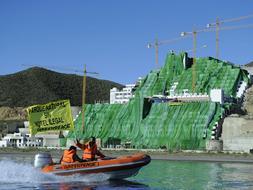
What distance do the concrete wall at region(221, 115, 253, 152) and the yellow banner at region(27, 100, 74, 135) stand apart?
56.4m

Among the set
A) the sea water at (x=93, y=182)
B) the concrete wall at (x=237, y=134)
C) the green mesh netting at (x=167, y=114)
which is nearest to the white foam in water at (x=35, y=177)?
the sea water at (x=93, y=182)

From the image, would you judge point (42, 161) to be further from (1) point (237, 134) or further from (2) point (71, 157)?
(1) point (237, 134)

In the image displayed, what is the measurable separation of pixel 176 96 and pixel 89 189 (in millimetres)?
98066

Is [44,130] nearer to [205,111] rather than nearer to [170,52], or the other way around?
[205,111]

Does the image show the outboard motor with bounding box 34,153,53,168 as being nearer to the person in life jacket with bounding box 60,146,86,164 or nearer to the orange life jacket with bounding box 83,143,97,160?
the person in life jacket with bounding box 60,146,86,164

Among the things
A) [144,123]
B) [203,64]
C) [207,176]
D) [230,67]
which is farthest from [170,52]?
[207,176]

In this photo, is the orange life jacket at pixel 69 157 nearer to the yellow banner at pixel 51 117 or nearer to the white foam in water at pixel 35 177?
the white foam in water at pixel 35 177

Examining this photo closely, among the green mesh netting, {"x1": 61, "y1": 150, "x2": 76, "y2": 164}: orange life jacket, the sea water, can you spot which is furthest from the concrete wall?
{"x1": 61, "y1": 150, "x2": 76, "y2": 164}: orange life jacket

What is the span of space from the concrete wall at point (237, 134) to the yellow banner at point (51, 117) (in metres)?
56.4

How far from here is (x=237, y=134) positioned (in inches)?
3967

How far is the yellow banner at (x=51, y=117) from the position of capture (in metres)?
40.6

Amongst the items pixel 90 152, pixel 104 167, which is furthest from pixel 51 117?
pixel 104 167

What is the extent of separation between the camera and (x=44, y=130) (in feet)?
135

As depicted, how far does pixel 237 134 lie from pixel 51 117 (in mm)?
65494
